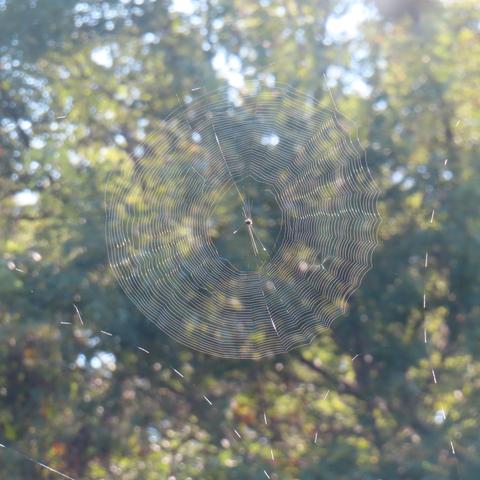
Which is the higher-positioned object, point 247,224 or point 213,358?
point 247,224

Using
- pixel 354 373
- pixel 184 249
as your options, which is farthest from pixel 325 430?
pixel 184 249

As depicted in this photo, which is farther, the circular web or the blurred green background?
the blurred green background

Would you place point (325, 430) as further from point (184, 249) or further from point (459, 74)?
point (459, 74)

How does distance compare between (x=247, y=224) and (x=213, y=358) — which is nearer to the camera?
(x=247, y=224)

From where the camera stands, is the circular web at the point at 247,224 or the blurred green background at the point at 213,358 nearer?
the circular web at the point at 247,224
